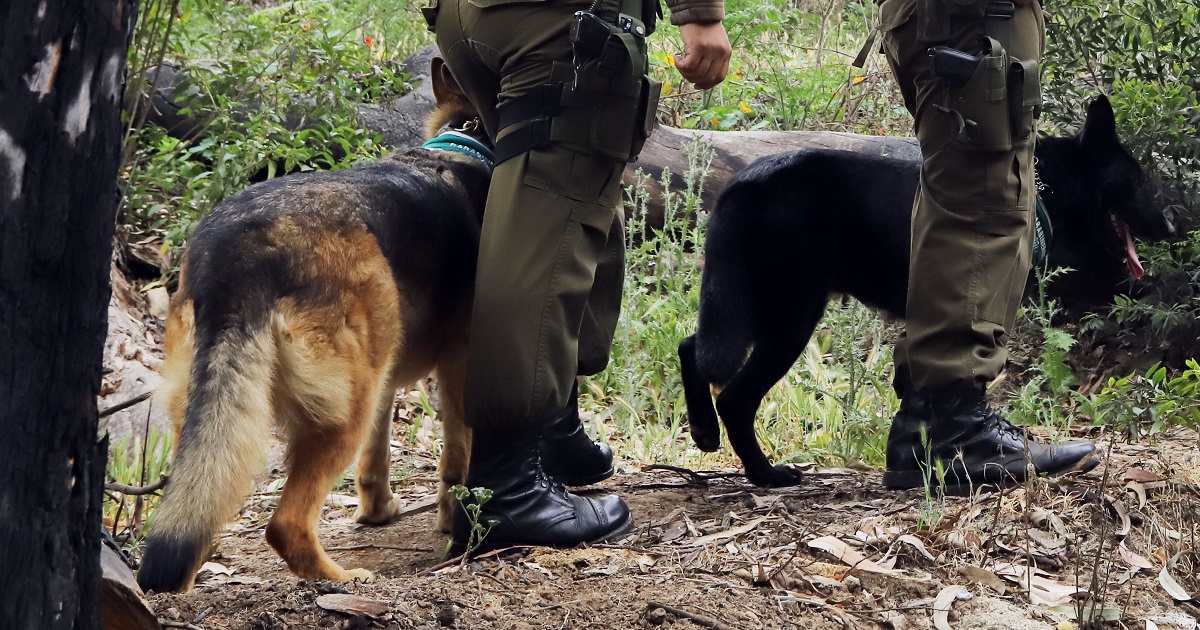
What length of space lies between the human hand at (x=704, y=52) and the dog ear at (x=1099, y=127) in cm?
212

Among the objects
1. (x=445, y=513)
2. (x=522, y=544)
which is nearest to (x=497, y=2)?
(x=522, y=544)

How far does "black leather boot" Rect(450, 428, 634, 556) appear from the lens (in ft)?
8.43

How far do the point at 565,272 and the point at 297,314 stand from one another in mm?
631

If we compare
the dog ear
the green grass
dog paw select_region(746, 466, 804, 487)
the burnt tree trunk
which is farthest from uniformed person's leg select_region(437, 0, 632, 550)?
the dog ear

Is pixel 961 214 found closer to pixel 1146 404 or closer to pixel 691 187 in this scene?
pixel 1146 404

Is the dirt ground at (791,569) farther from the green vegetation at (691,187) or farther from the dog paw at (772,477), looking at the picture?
the green vegetation at (691,187)

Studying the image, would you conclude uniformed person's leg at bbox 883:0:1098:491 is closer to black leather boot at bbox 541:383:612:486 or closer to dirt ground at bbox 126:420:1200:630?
dirt ground at bbox 126:420:1200:630

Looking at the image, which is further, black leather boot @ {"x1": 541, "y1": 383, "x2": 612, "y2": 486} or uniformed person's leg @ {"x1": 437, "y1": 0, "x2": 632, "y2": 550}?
black leather boot @ {"x1": 541, "y1": 383, "x2": 612, "y2": 486}

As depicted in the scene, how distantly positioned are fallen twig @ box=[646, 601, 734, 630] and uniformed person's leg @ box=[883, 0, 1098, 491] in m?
0.98

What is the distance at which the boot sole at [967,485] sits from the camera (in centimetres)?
289

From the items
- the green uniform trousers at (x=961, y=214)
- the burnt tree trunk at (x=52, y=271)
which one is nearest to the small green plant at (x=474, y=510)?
the burnt tree trunk at (x=52, y=271)

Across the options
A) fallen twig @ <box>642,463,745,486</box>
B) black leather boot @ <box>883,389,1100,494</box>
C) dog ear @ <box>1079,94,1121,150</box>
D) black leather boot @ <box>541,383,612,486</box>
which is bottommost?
fallen twig @ <box>642,463,745,486</box>

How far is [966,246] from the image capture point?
2850 millimetres

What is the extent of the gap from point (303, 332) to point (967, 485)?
1857mm
